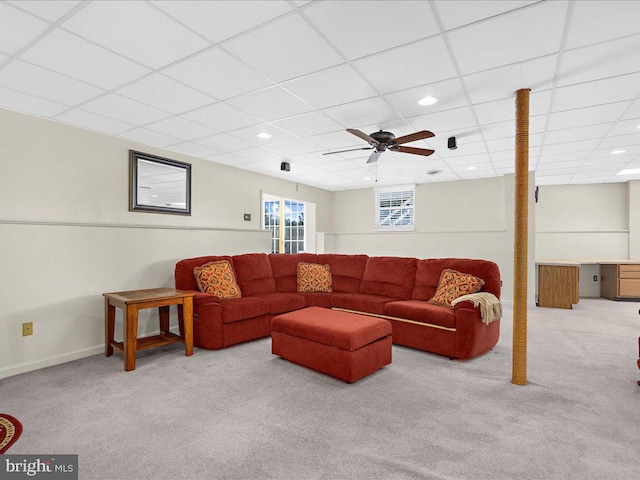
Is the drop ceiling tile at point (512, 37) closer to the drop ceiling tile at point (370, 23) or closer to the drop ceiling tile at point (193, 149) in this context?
the drop ceiling tile at point (370, 23)

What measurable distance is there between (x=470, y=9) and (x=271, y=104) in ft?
5.94

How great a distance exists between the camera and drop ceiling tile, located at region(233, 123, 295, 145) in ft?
12.3

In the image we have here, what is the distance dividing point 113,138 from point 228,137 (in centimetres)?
133

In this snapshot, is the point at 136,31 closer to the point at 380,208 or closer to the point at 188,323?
the point at 188,323

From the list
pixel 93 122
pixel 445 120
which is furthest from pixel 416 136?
pixel 93 122

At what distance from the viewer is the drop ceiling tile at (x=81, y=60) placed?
2.11 meters

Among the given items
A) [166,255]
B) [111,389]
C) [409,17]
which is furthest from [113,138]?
[409,17]

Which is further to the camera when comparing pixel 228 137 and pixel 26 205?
pixel 228 137

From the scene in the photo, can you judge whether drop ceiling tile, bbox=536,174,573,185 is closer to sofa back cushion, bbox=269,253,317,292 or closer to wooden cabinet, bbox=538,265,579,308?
wooden cabinet, bbox=538,265,579,308

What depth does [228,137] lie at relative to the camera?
404 centimetres

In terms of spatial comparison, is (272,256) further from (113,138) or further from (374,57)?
(374,57)

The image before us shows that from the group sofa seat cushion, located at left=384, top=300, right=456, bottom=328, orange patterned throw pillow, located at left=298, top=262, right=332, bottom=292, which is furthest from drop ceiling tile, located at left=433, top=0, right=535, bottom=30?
orange patterned throw pillow, located at left=298, top=262, right=332, bottom=292

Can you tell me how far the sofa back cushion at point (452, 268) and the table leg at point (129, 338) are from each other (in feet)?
10.6

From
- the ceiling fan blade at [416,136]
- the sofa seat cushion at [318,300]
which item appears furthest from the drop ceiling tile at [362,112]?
the sofa seat cushion at [318,300]
